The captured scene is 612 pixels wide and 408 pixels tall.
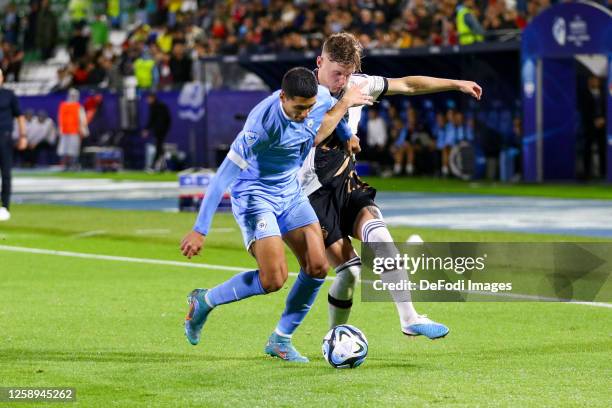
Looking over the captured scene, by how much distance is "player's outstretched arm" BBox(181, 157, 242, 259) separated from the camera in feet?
28.1

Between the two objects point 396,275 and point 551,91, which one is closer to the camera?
point 396,275

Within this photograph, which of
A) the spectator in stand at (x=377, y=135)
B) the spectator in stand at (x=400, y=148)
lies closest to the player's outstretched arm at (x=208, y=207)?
the spectator in stand at (x=400, y=148)

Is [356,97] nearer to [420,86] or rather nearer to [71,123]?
[420,86]

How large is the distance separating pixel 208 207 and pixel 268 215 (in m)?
0.49

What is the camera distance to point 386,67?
35.1m

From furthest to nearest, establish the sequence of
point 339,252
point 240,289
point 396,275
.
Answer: point 339,252, point 396,275, point 240,289

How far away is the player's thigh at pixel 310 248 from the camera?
9172 mm

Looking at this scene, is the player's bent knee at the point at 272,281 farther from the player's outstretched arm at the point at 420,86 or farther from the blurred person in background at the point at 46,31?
→ the blurred person in background at the point at 46,31

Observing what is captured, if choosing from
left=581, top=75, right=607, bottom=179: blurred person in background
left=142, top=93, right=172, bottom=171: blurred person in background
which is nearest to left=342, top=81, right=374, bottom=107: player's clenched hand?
left=581, top=75, right=607, bottom=179: blurred person in background

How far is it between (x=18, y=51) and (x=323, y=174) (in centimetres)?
4111

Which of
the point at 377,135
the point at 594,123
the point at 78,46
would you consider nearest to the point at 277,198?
the point at 594,123

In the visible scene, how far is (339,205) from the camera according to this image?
987 centimetres

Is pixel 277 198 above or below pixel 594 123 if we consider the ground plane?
above

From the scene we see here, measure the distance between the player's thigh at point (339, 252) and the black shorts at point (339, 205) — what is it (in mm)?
89
